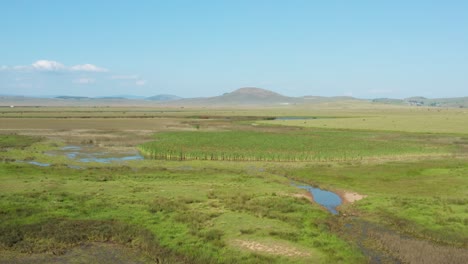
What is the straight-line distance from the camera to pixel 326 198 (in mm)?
27484

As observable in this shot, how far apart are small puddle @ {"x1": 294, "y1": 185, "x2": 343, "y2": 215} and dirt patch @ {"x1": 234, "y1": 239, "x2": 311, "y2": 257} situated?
283 inches

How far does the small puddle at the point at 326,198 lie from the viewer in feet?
82.1

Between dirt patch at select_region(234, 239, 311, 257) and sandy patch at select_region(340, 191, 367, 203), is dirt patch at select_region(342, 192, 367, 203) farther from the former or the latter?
dirt patch at select_region(234, 239, 311, 257)

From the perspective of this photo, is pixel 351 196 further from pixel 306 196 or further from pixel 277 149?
pixel 277 149

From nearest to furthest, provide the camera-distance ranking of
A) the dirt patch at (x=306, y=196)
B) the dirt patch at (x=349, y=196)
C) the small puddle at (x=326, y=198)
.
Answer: the small puddle at (x=326, y=198) < the dirt patch at (x=349, y=196) < the dirt patch at (x=306, y=196)

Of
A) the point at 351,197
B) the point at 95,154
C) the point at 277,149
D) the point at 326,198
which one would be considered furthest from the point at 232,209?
the point at 95,154

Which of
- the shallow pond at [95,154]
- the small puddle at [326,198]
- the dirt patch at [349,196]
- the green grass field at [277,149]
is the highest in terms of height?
the green grass field at [277,149]

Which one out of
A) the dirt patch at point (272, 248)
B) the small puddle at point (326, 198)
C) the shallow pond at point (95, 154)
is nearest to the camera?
the dirt patch at point (272, 248)

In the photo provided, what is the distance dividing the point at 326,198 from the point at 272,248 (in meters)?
11.2

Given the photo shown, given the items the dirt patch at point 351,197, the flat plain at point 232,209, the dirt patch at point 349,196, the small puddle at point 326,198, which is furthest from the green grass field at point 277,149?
the dirt patch at point 351,197

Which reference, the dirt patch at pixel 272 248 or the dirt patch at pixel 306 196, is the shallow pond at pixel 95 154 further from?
the dirt patch at pixel 272 248

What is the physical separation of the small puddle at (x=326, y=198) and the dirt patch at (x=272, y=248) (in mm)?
7197

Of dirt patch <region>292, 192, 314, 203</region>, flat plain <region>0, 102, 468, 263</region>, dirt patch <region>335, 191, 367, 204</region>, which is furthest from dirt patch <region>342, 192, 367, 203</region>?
dirt patch <region>292, 192, 314, 203</region>

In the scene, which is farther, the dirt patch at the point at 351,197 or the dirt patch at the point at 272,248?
the dirt patch at the point at 351,197
